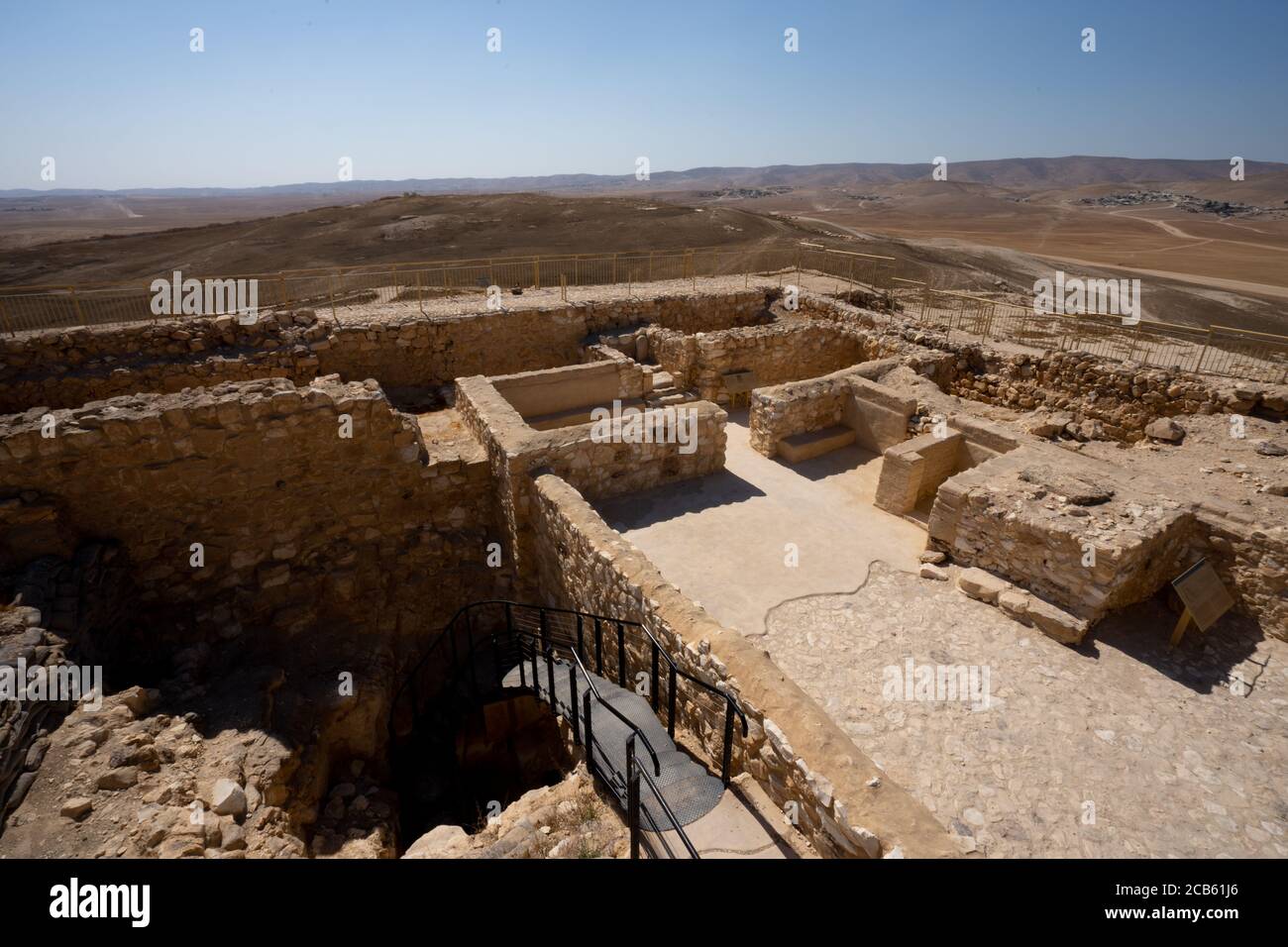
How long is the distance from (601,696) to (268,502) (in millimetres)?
5697

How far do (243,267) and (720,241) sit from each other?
80.9ft

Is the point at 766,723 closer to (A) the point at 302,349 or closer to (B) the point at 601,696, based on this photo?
(B) the point at 601,696

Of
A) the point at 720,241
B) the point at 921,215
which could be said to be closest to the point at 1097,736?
the point at 720,241

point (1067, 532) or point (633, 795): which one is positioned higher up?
point (1067, 532)

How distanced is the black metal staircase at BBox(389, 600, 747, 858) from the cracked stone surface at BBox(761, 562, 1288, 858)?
145cm

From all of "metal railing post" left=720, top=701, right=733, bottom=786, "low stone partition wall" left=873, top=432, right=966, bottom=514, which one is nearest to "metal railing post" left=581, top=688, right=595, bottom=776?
"metal railing post" left=720, top=701, right=733, bottom=786

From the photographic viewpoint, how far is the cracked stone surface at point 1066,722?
14.5 ft

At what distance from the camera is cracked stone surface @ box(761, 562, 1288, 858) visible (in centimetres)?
441

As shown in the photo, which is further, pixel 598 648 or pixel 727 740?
pixel 598 648

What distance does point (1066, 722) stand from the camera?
5.18 m

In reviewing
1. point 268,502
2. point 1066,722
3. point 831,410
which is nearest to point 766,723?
point 1066,722

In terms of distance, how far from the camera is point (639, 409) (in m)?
11.1

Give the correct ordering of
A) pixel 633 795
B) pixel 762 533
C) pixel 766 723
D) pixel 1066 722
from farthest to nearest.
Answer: pixel 762 533 → pixel 1066 722 → pixel 766 723 → pixel 633 795

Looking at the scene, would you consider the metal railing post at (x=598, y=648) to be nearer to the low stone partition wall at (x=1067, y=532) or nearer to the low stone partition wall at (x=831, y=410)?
the low stone partition wall at (x=1067, y=532)
